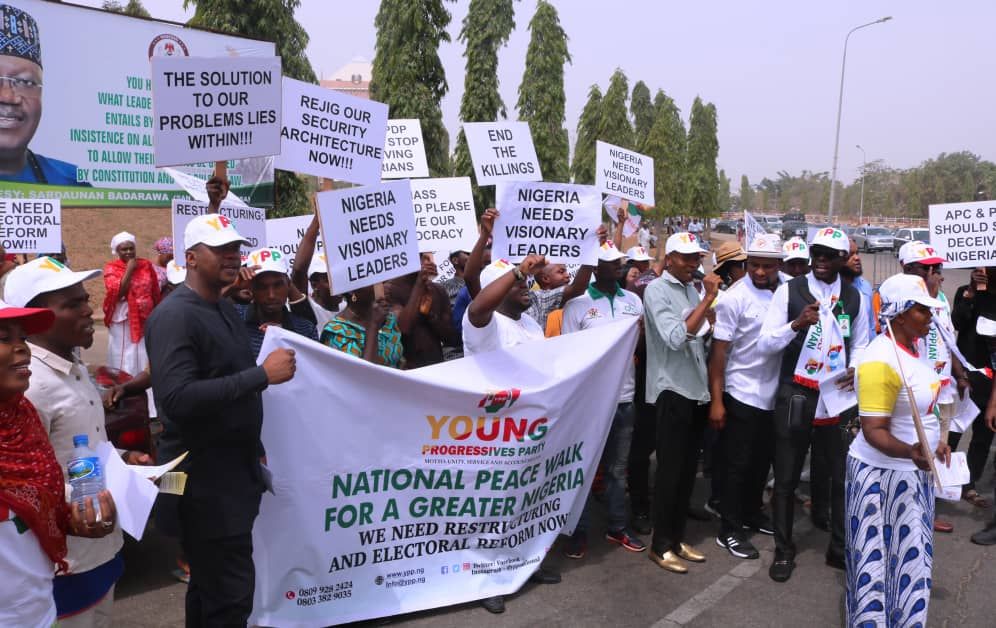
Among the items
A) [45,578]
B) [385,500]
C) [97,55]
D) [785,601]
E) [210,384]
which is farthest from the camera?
[97,55]

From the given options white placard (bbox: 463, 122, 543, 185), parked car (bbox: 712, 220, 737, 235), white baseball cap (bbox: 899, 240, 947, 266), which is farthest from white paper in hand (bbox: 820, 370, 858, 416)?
parked car (bbox: 712, 220, 737, 235)

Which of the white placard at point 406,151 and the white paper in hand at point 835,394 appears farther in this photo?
the white placard at point 406,151

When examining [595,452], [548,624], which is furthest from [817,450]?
[548,624]

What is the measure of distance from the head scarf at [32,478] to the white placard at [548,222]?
308cm

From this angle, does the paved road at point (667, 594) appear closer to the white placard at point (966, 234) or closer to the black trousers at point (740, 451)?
the black trousers at point (740, 451)

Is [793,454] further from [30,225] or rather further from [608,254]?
[30,225]

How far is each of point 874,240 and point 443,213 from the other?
41098 mm

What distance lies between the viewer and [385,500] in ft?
14.0

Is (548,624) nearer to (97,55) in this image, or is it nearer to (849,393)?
(849,393)

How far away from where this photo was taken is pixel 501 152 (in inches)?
306

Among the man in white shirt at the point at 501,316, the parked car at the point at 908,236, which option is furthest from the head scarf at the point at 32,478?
the parked car at the point at 908,236

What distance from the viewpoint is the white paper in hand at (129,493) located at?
269 centimetres

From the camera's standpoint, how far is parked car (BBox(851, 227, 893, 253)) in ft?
138

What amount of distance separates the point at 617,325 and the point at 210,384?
Answer: 111 inches
